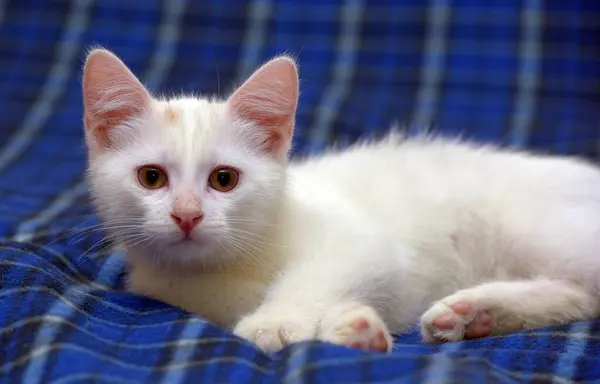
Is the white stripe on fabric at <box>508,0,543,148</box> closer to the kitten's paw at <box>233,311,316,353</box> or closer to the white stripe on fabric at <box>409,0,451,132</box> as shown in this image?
the white stripe on fabric at <box>409,0,451,132</box>

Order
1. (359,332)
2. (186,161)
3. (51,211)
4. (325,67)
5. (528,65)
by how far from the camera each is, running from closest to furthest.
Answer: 1. (359,332)
2. (186,161)
3. (51,211)
4. (528,65)
5. (325,67)

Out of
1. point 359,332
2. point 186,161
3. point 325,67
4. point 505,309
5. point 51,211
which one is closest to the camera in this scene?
point 359,332

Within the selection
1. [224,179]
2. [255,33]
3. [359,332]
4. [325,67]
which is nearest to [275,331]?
[359,332]

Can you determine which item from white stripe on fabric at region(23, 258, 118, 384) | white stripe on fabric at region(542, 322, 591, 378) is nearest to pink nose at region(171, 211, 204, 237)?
white stripe on fabric at region(23, 258, 118, 384)

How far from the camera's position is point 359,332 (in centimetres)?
131

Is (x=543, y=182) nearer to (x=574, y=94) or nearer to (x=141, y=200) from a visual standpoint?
(x=141, y=200)

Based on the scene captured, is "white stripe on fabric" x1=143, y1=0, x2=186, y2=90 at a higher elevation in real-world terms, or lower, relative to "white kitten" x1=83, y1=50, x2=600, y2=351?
higher

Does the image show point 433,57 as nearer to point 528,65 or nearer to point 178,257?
point 528,65

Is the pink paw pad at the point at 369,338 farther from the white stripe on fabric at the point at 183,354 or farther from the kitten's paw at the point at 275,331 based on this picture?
the white stripe on fabric at the point at 183,354

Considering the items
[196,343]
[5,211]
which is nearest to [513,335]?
[196,343]

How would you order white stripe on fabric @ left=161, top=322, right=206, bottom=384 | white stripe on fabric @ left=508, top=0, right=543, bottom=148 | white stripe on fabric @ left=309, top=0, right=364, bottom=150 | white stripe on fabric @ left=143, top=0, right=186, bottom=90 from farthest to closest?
white stripe on fabric @ left=143, top=0, right=186, bottom=90, white stripe on fabric @ left=309, top=0, right=364, bottom=150, white stripe on fabric @ left=508, top=0, right=543, bottom=148, white stripe on fabric @ left=161, top=322, right=206, bottom=384

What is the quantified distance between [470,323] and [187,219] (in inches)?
21.8

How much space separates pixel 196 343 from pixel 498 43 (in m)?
1.99

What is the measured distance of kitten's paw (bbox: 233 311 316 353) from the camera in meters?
1.34
